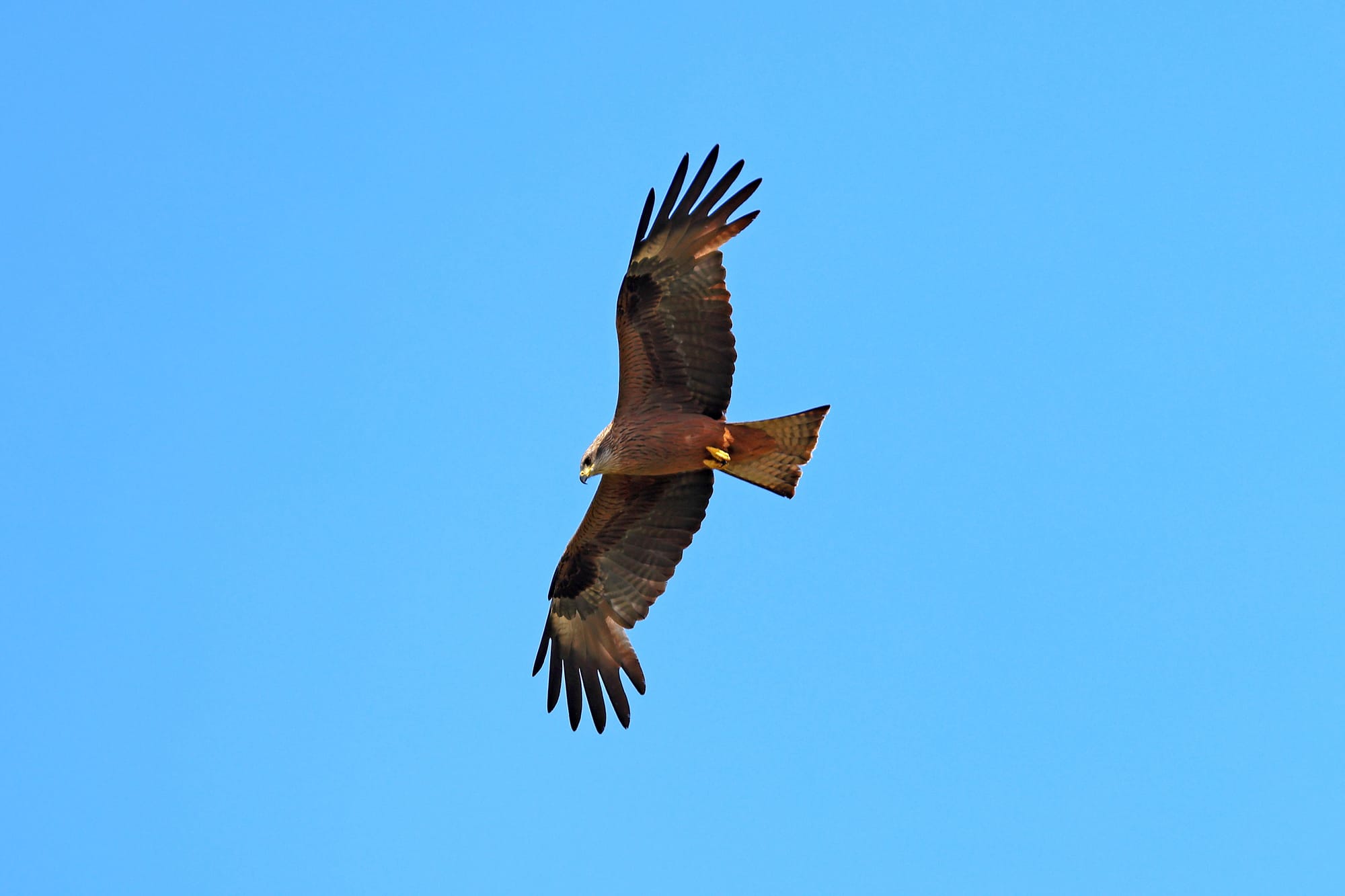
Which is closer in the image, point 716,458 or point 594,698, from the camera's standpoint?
point 716,458

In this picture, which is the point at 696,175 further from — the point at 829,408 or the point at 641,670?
the point at 641,670

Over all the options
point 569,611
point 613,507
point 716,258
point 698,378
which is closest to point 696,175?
point 716,258

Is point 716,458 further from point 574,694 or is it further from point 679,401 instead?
point 574,694

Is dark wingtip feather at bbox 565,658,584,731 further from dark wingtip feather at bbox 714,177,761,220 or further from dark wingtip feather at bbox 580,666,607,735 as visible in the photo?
dark wingtip feather at bbox 714,177,761,220

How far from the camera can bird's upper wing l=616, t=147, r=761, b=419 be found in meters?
11.8

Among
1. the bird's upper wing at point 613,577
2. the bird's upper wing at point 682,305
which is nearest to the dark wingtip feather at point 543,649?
the bird's upper wing at point 613,577

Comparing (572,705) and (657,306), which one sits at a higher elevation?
(657,306)

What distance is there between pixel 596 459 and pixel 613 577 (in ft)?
5.44

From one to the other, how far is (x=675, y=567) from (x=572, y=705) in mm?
1702

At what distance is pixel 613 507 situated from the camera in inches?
516

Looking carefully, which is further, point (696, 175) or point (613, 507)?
point (613, 507)

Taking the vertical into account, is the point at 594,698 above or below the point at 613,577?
below

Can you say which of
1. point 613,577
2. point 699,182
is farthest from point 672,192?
point 613,577

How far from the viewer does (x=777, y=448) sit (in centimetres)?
1218
